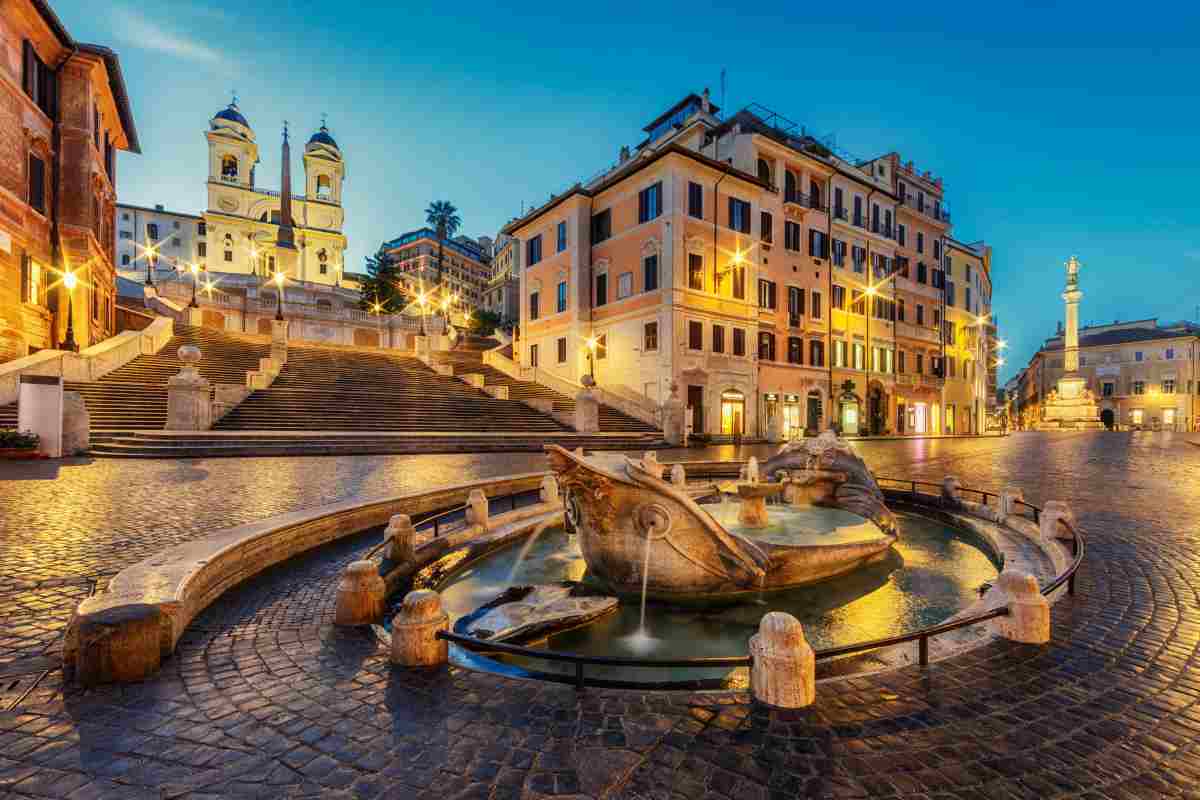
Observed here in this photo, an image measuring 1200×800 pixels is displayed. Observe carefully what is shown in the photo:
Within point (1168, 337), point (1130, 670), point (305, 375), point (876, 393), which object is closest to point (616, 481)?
point (1130, 670)

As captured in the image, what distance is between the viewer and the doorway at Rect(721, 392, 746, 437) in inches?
1143

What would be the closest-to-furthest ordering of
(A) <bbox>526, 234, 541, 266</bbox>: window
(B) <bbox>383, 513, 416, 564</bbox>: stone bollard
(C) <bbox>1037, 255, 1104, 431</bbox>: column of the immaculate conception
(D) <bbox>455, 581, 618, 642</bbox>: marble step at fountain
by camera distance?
(D) <bbox>455, 581, 618, 642</bbox>: marble step at fountain
(B) <bbox>383, 513, 416, 564</bbox>: stone bollard
(A) <bbox>526, 234, 541, 266</bbox>: window
(C) <bbox>1037, 255, 1104, 431</bbox>: column of the immaculate conception

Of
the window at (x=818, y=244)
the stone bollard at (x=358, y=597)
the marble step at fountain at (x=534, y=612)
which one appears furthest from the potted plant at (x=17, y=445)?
the window at (x=818, y=244)

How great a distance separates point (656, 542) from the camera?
5.52 m

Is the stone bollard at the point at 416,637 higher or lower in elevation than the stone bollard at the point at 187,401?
lower

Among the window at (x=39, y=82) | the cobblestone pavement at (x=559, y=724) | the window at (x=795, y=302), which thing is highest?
the window at (x=39, y=82)

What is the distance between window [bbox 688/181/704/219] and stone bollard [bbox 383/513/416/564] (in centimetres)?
2579

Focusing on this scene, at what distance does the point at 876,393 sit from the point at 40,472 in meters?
40.9

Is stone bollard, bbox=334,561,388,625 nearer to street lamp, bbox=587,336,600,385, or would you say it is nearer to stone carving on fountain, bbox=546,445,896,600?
stone carving on fountain, bbox=546,445,896,600

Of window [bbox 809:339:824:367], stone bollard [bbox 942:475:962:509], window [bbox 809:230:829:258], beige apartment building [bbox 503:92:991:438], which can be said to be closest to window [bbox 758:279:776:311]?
beige apartment building [bbox 503:92:991:438]

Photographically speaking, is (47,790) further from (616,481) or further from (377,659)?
(616,481)

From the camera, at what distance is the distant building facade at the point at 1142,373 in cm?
5897

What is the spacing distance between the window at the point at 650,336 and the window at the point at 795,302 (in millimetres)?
9995

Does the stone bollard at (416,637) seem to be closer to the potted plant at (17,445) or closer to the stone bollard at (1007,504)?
the stone bollard at (1007,504)
